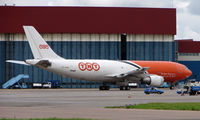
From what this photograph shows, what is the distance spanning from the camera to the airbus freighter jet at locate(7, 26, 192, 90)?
60.6 meters

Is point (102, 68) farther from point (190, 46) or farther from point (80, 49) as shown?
point (190, 46)

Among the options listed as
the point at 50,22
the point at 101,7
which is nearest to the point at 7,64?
the point at 50,22

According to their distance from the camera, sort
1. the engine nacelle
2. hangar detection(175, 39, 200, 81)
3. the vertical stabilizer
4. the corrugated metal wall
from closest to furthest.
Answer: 1. the vertical stabilizer
2. the engine nacelle
3. the corrugated metal wall
4. hangar detection(175, 39, 200, 81)

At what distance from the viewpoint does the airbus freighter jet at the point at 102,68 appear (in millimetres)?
60625

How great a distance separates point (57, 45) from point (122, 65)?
28639 mm

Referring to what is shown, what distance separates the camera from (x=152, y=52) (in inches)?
3745

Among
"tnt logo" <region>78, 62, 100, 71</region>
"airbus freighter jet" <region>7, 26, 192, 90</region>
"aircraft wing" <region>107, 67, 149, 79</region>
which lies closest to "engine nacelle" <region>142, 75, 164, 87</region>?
"airbus freighter jet" <region>7, 26, 192, 90</region>

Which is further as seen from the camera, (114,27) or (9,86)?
(114,27)

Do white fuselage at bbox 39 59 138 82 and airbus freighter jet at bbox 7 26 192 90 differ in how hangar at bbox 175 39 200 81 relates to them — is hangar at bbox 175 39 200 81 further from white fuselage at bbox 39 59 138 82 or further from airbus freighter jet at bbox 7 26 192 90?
white fuselage at bbox 39 59 138 82

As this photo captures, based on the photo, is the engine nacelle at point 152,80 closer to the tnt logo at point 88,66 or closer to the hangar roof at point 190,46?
the tnt logo at point 88,66

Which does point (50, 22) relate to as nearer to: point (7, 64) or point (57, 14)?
point (57, 14)

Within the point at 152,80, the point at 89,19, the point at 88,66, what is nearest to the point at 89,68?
the point at 88,66

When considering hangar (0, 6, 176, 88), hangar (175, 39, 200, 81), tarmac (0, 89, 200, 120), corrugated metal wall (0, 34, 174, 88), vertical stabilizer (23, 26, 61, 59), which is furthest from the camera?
hangar (175, 39, 200, 81)

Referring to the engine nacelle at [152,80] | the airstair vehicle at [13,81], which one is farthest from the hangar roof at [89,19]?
the engine nacelle at [152,80]
